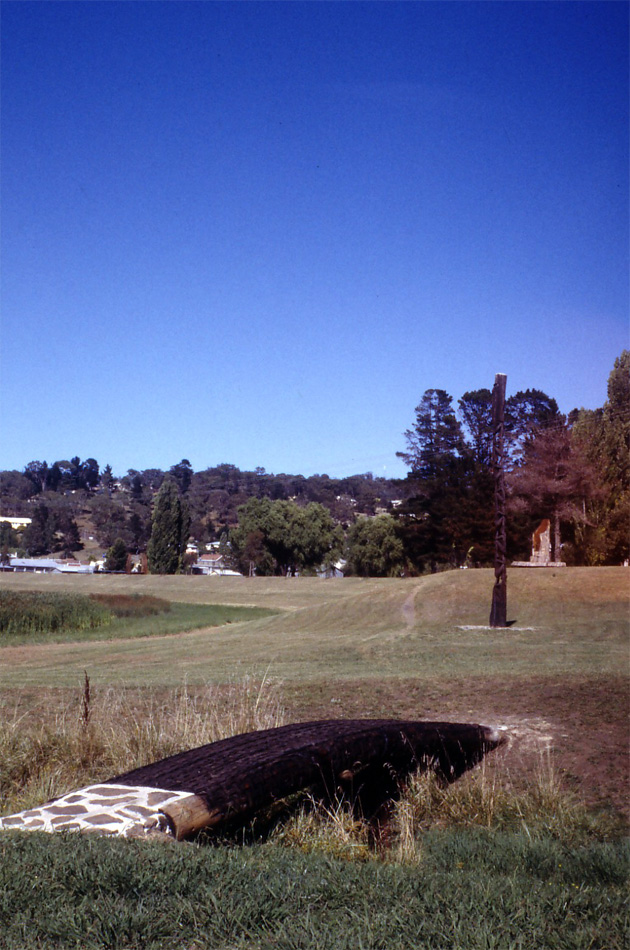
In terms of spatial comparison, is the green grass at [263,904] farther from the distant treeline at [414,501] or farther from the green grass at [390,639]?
the distant treeline at [414,501]

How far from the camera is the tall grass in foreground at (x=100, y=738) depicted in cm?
783

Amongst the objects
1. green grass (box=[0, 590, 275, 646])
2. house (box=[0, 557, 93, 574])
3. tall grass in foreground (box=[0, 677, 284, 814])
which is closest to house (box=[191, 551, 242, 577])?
house (box=[0, 557, 93, 574])

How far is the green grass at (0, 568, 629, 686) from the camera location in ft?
46.9

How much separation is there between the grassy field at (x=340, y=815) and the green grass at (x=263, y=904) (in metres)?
0.01

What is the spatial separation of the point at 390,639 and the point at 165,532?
14.7m

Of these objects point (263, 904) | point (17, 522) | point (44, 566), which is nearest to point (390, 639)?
point (44, 566)

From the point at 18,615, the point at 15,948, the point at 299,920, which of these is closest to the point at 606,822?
the point at 299,920

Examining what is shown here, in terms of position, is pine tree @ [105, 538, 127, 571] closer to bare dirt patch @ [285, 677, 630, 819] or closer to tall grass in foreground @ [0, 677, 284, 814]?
bare dirt patch @ [285, 677, 630, 819]

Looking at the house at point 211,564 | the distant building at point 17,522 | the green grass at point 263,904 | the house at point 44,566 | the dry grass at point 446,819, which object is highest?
the distant building at point 17,522

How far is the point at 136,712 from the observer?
1012cm

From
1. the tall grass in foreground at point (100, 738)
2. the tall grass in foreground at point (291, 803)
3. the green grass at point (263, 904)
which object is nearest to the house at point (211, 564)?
the tall grass in foreground at point (100, 738)

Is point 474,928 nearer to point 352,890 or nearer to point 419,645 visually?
point 352,890

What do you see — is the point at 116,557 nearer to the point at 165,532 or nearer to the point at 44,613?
the point at 165,532

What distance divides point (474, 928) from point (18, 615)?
1370 cm
